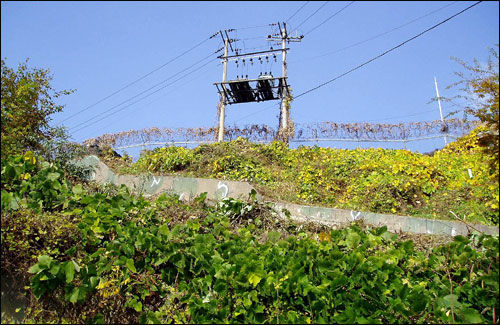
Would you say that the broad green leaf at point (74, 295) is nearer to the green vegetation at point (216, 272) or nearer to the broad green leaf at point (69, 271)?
the green vegetation at point (216, 272)

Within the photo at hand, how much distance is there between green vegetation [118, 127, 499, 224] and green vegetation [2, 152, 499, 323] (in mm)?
1463

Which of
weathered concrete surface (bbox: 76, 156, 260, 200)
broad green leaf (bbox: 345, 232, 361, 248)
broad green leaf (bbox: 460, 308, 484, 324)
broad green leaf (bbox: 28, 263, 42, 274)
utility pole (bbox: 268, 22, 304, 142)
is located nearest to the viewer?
broad green leaf (bbox: 460, 308, 484, 324)

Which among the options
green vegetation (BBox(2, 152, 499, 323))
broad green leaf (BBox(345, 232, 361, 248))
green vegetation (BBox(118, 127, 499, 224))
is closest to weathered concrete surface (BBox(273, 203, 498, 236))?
green vegetation (BBox(118, 127, 499, 224))

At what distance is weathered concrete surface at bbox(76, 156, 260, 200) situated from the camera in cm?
684

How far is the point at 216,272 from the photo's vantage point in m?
4.11

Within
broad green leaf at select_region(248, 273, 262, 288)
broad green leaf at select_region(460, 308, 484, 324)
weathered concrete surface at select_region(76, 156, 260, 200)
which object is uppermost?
weathered concrete surface at select_region(76, 156, 260, 200)

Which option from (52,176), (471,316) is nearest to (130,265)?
(52,176)

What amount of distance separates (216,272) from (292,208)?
8.04 feet

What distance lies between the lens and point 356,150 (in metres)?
9.10

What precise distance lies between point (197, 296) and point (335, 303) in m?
1.25

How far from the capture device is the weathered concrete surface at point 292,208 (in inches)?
221

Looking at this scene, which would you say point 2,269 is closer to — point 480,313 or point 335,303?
point 335,303

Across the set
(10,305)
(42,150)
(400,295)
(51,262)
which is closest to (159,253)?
(51,262)

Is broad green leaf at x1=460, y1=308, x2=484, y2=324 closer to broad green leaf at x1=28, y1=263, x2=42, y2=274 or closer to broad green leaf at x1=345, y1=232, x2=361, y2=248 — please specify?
broad green leaf at x1=345, y1=232, x2=361, y2=248
